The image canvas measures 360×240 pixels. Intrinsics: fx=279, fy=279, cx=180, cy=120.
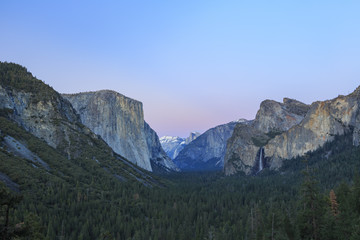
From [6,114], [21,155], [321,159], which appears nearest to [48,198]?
[21,155]

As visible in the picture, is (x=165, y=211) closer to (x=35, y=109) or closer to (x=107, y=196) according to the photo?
(x=107, y=196)

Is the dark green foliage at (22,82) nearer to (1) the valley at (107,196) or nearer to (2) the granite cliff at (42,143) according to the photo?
(2) the granite cliff at (42,143)

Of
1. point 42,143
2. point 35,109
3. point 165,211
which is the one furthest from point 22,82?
point 165,211

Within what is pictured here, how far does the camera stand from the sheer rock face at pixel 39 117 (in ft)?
431

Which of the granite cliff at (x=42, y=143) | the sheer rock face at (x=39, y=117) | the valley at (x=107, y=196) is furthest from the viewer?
the sheer rock face at (x=39, y=117)

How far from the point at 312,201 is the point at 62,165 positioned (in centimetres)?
10343

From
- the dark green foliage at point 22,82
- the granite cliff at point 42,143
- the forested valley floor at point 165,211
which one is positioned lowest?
the forested valley floor at point 165,211

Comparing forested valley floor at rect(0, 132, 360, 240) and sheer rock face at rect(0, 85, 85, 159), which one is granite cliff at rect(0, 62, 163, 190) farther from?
forested valley floor at rect(0, 132, 360, 240)

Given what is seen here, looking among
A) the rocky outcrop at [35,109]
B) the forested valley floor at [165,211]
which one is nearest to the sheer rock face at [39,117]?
the rocky outcrop at [35,109]

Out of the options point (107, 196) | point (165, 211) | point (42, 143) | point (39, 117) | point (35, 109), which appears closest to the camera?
point (165, 211)

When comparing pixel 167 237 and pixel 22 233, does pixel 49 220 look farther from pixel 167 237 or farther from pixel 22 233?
pixel 22 233

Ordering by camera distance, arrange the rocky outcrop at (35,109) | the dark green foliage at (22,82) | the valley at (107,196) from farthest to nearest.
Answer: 1. the dark green foliage at (22,82)
2. the rocky outcrop at (35,109)
3. the valley at (107,196)

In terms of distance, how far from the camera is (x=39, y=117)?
139000mm

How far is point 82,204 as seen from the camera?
302 feet
